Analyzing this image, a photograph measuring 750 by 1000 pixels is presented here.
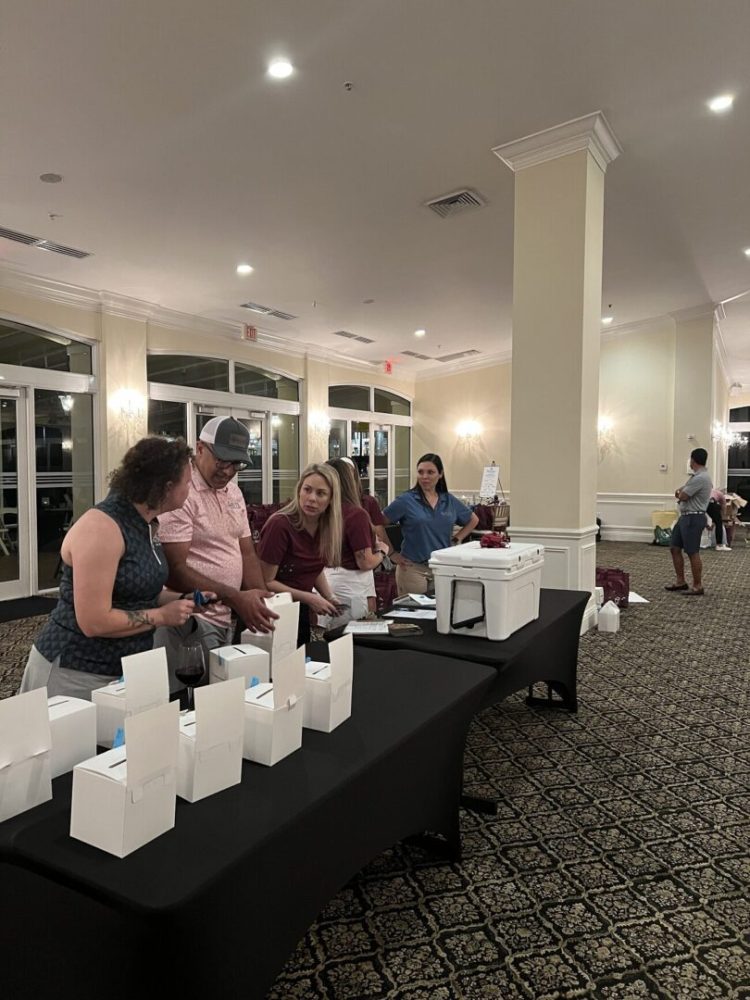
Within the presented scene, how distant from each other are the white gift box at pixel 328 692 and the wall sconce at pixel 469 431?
12233mm

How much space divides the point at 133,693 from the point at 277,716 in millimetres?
291

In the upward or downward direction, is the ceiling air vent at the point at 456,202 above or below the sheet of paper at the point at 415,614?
above

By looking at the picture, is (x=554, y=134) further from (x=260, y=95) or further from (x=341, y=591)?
(x=341, y=591)

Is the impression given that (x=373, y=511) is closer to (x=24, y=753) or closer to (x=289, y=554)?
(x=289, y=554)

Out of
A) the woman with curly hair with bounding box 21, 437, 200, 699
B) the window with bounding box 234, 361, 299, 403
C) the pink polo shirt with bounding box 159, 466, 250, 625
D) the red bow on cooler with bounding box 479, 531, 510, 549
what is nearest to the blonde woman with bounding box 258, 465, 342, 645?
the pink polo shirt with bounding box 159, 466, 250, 625

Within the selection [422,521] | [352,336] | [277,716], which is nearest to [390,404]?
[352,336]

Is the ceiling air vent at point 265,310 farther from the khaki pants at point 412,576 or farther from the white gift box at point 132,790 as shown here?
the white gift box at point 132,790

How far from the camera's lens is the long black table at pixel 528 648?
2.23 meters

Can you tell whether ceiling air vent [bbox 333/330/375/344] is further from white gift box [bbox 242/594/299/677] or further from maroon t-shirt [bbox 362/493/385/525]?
white gift box [bbox 242/594/299/677]

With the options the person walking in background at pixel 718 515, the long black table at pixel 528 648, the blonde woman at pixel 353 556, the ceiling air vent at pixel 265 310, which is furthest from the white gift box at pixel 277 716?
the person walking in background at pixel 718 515

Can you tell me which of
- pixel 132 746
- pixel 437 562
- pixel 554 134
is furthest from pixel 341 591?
pixel 554 134

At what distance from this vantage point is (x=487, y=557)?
2379 mm

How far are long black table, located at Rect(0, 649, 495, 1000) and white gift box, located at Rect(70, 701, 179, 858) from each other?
1.0 inches

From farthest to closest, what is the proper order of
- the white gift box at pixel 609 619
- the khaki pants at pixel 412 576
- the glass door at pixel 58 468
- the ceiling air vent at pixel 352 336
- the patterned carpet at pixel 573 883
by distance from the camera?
the ceiling air vent at pixel 352 336 → the glass door at pixel 58 468 → the white gift box at pixel 609 619 → the khaki pants at pixel 412 576 → the patterned carpet at pixel 573 883
